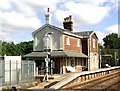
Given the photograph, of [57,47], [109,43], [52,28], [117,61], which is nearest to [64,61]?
[57,47]

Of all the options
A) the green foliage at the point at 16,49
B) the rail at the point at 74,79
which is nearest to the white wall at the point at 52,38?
the rail at the point at 74,79

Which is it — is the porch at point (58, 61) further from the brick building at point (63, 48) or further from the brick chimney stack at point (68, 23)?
the brick chimney stack at point (68, 23)

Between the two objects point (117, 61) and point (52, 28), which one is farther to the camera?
point (117, 61)

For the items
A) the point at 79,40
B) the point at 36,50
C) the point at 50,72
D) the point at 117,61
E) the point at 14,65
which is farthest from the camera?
the point at 117,61

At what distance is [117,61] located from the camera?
54188mm

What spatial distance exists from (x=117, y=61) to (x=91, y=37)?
16.5m

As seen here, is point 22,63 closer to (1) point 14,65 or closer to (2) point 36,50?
(1) point 14,65

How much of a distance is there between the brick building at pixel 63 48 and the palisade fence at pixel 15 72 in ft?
20.2

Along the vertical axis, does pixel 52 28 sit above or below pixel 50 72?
above

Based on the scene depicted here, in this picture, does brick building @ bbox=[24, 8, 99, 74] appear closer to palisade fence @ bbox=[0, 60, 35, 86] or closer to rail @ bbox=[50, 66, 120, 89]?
rail @ bbox=[50, 66, 120, 89]

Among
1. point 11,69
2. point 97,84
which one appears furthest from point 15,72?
point 97,84

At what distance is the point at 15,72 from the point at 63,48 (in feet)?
40.6

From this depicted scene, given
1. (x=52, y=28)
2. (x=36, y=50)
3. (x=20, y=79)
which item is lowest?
(x=20, y=79)

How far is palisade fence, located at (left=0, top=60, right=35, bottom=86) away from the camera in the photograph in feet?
64.8
